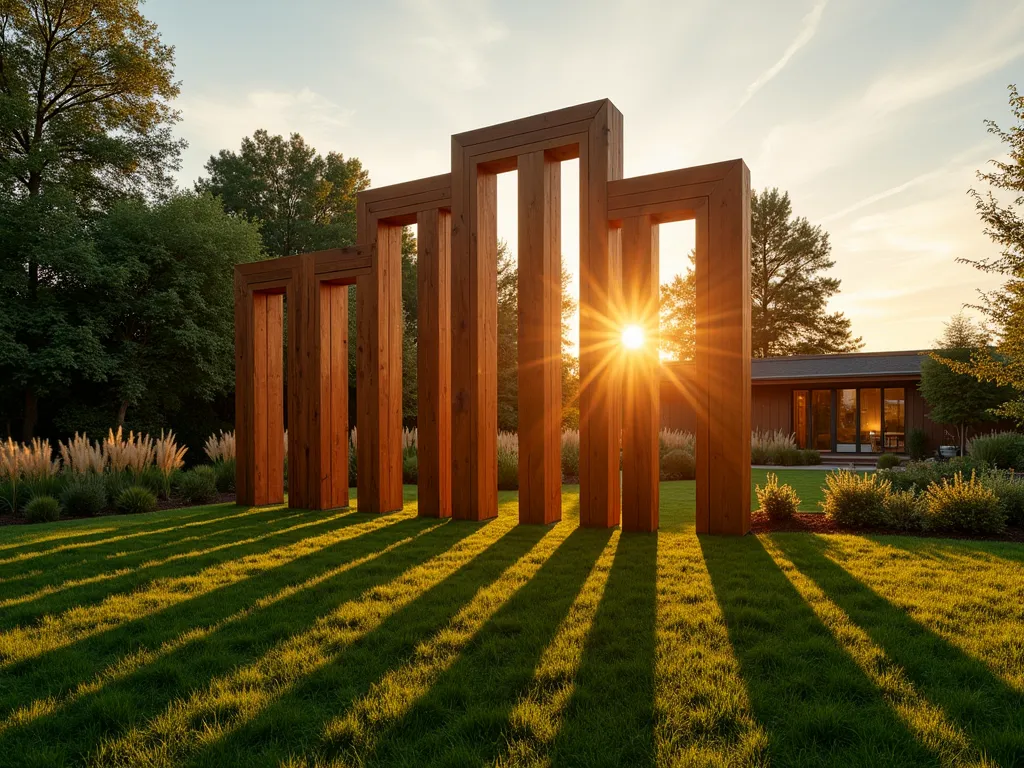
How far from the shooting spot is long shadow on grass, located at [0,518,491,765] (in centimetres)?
202

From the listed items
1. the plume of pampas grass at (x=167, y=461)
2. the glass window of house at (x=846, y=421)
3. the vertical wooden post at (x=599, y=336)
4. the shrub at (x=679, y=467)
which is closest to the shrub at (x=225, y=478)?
the plume of pampas grass at (x=167, y=461)

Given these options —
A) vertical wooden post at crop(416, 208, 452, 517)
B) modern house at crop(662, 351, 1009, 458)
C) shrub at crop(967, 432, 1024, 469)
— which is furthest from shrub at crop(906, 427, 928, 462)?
vertical wooden post at crop(416, 208, 452, 517)

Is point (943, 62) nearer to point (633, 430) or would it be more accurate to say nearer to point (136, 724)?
point (633, 430)

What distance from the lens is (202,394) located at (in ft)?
61.1

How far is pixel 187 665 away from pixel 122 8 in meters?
22.5

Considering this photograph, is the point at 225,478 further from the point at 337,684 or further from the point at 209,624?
the point at 337,684

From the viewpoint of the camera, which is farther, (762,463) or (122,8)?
(122,8)

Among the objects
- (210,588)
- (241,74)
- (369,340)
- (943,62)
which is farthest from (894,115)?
(210,588)

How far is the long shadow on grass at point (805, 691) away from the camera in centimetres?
184

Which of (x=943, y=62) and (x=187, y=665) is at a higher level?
(x=943, y=62)

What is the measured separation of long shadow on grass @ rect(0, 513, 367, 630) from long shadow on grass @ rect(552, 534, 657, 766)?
3.01 m

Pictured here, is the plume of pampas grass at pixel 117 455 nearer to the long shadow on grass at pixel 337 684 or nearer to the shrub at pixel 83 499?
the shrub at pixel 83 499

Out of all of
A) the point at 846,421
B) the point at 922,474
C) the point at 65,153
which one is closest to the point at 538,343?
the point at 922,474

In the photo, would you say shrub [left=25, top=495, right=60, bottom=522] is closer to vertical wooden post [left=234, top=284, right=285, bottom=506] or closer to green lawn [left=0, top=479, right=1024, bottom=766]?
vertical wooden post [left=234, top=284, right=285, bottom=506]
